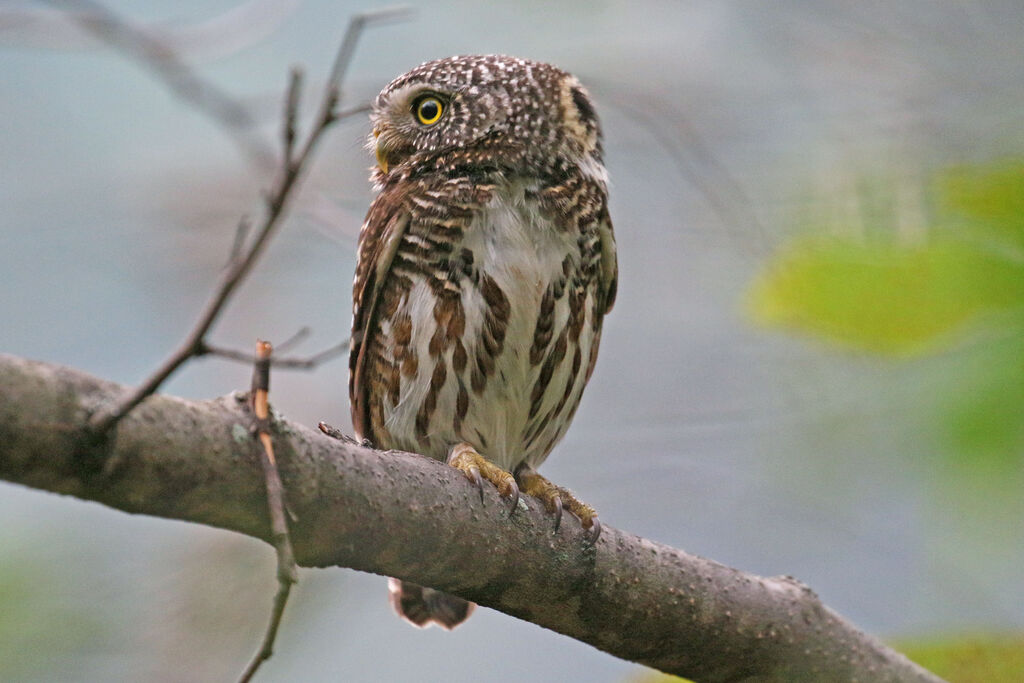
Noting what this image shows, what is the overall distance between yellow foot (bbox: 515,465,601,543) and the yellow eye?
3.38ft

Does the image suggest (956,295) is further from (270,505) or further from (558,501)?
(558,501)

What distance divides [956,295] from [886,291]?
0.14m

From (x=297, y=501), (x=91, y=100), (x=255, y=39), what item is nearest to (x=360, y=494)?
(x=297, y=501)

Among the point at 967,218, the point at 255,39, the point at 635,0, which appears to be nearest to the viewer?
the point at 967,218

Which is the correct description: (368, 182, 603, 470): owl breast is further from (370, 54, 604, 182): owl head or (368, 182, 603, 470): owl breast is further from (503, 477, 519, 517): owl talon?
(503, 477, 519, 517): owl talon

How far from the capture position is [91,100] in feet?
25.4

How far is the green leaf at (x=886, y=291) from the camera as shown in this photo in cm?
164

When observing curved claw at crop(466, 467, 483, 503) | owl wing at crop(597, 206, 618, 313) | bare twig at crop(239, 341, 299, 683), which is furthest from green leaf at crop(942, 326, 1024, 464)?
owl wing at crop(597, 206, 618, 313)

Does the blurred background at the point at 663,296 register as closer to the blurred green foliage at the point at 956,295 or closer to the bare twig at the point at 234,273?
the blurred green foliage at the point at 956,295

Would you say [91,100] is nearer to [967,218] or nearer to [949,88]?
[949,88]

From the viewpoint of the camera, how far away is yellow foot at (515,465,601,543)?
2611 mm

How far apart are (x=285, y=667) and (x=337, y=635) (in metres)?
0.29

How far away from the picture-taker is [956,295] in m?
1.68

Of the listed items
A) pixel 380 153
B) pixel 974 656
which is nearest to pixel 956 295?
pixel 974 656
